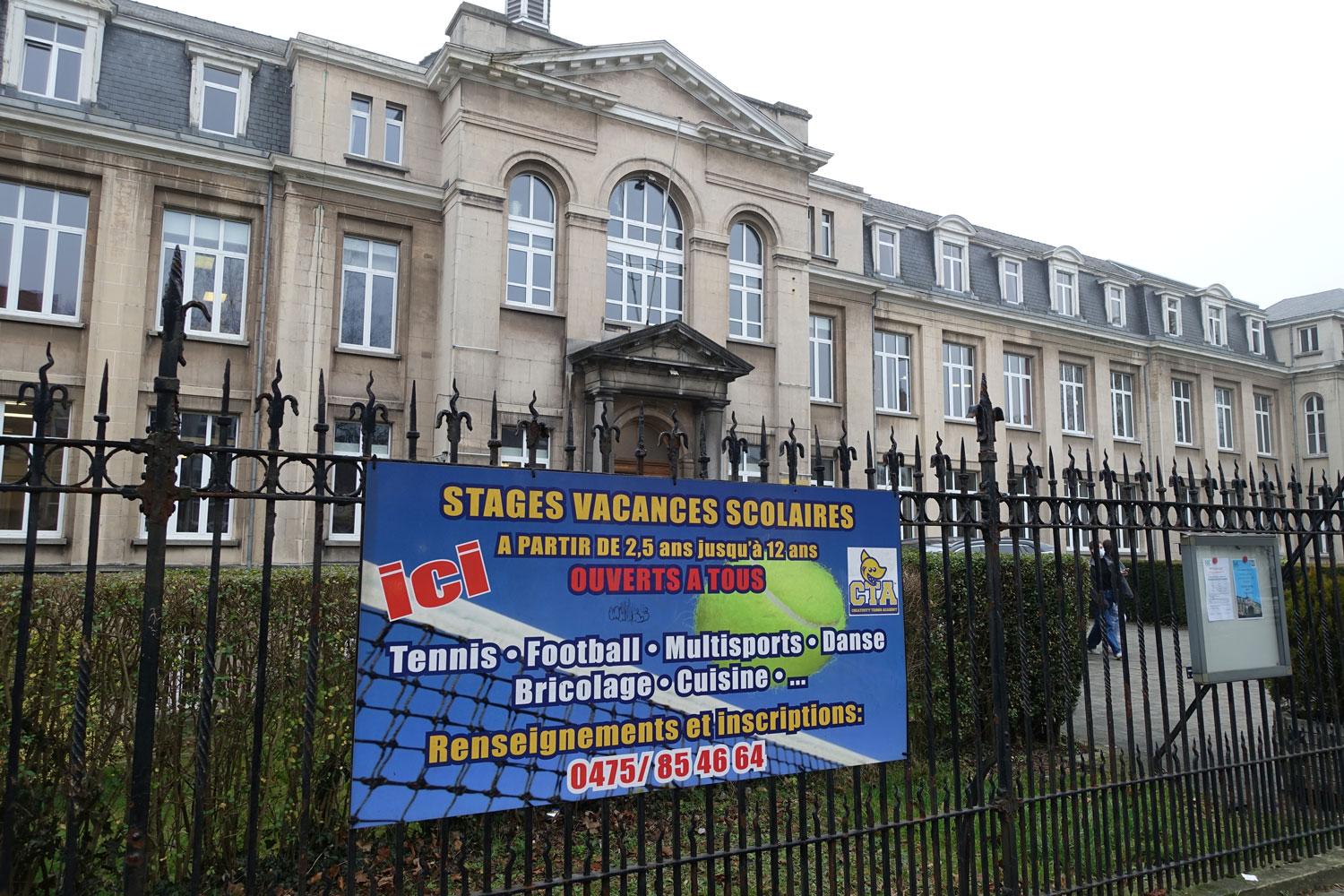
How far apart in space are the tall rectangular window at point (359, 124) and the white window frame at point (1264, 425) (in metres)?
36.8

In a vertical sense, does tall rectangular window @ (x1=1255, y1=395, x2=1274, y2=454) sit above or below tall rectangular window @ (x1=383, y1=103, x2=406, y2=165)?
below

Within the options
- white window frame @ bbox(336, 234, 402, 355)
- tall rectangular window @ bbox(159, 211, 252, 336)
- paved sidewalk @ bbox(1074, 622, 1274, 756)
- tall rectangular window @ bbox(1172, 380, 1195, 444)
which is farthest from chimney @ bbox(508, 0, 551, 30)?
tall rectangular window @ bbox(1172, 380, 1195, 444)

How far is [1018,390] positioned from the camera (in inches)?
1193

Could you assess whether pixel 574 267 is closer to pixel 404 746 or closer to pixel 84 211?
pixel 84 211

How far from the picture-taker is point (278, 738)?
5.08 meters

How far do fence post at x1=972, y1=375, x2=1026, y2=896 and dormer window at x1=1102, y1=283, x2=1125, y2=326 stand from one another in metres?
32.5

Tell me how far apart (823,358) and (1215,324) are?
22.5m

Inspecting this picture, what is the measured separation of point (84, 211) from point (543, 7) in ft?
37.8

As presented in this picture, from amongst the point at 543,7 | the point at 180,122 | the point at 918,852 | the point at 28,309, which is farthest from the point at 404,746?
the point at 543,7

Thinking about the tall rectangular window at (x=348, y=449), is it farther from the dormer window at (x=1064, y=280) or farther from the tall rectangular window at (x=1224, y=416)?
the tall rectangular window at (x=1224, y=416)

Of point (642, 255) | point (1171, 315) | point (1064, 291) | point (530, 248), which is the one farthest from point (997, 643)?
point (1171, 315)

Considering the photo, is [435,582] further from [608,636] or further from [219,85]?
[219,85]

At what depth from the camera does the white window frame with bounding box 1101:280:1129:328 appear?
Result: 33625 millimetres

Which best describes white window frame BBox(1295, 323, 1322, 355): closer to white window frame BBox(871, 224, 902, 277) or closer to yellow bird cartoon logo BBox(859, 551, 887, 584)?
white window frame BBox(871, 224, 902, 277)
